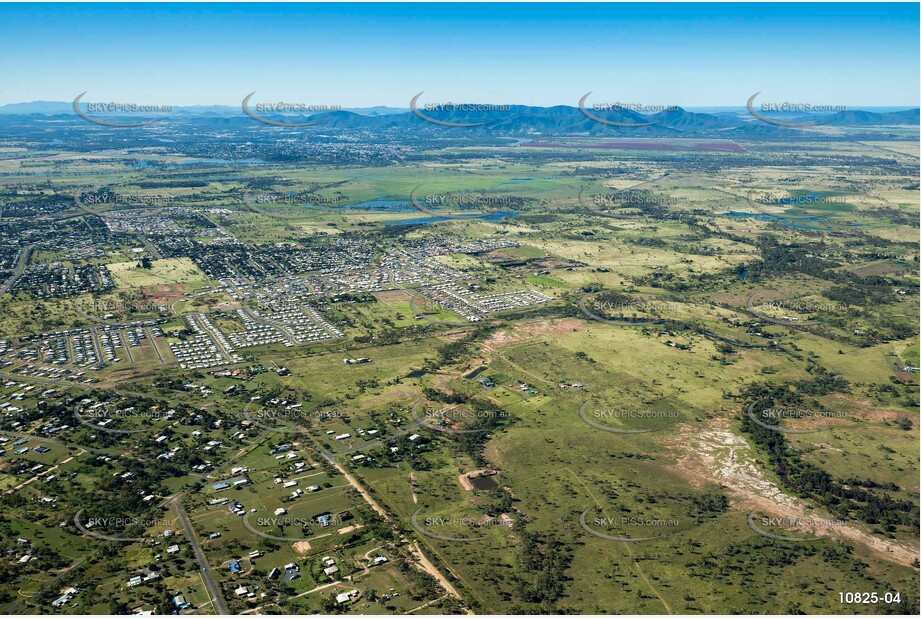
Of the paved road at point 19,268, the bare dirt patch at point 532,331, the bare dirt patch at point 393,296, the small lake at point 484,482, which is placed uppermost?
the paved road at point 19,268

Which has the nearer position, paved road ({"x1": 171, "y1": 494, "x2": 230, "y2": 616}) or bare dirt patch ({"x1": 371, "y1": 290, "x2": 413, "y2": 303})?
paved road ({"x1": 171, "y1": 494, "x2": 230, "y2": 616})

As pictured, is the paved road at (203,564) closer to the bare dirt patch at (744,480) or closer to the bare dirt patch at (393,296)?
the bare dirt patch at (744,480)

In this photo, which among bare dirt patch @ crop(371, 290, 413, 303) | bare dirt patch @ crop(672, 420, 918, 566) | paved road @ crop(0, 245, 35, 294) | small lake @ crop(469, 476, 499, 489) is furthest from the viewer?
paved road @ crop(0, 245, 35, 294)

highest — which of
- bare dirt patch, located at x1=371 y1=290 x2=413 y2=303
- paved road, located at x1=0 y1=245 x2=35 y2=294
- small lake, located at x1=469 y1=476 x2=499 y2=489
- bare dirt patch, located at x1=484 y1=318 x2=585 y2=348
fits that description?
paved road, located at x1=0 y1=245 x2=35 y2=294

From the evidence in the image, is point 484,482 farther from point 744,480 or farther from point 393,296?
point 393,296

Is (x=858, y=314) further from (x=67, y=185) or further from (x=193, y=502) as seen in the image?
(x=67, y=185)

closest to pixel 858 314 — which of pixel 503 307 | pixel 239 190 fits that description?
pixel 503 307

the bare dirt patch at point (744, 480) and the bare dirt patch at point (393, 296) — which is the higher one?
the bare dirt patch at point (393, 296)

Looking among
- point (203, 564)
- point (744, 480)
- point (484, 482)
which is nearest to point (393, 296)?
point (484, 482)

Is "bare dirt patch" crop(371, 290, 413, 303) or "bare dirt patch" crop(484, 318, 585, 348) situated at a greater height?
"bare dirt patch" crop(371, 290, 413, 303)

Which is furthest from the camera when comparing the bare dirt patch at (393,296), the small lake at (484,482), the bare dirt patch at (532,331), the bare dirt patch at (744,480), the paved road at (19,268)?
the paved road at (19,268)

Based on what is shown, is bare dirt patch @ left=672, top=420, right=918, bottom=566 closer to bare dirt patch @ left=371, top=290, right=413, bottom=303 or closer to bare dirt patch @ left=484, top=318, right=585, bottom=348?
bare dirt patch @ left=484, top=318, right=585, bottom=348

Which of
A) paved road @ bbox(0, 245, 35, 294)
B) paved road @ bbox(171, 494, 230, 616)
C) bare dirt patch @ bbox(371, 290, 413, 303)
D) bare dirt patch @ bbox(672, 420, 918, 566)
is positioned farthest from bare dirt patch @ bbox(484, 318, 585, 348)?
paved road @ bbox(0, 245, 35, 294)

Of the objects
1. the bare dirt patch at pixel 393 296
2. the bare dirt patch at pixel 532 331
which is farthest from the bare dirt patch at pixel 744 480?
the bare dirt patch at pixel 393 296
